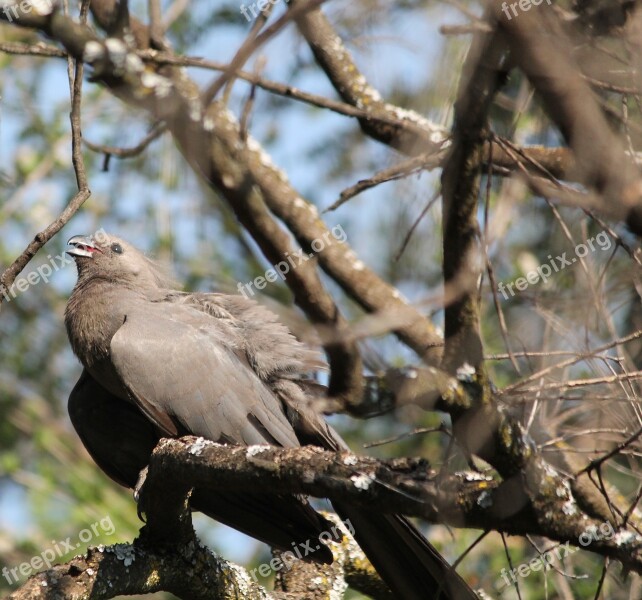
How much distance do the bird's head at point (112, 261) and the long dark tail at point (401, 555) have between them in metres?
1.84

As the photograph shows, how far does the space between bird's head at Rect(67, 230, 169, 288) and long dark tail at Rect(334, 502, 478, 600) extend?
184cm

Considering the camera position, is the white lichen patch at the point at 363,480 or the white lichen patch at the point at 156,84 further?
the white lichen patch at the point at 156,84

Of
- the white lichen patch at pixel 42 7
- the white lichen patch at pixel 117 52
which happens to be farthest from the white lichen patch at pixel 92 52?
the white lichen patch at pixel 42 7

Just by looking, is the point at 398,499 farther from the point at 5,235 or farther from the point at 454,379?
the point at 5,235

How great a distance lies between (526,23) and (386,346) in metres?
2.85

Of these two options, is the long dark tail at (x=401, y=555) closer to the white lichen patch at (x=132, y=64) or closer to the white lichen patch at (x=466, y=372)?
the white lichen patch at (x=466, y=372)

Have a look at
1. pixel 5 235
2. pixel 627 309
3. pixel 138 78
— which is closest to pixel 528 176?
pixel 627 309

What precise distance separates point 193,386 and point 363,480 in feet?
5.81

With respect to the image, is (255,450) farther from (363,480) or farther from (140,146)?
(140,146)

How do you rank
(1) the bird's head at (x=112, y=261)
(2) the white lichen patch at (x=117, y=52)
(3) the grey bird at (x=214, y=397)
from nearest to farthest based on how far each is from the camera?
(3) the grey bird at (x=214, y=397) → (2) the white lichen patch at (x=117, y=52) → (1) the bird's head at (x=112, y=261)

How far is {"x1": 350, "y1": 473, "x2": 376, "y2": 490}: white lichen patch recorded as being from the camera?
2.12 metres

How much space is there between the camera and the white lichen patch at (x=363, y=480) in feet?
6.95

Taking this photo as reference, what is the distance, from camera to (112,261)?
4.63 meters

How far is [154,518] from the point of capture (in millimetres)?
3102
